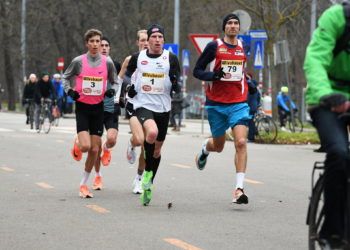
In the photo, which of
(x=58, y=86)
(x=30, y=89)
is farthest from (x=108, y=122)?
(x=58, y=86)

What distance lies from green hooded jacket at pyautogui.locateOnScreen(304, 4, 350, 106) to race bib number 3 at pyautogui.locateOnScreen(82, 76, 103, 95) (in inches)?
212

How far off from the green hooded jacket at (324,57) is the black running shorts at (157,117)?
4539mm

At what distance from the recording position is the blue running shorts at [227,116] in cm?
997

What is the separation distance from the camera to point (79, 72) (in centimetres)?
1062

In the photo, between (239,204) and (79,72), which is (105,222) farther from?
(79,72)

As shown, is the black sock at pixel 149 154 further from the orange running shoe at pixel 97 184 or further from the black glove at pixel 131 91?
the orange running shoe at pixel 97 184

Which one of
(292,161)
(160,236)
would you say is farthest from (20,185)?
(292,161)

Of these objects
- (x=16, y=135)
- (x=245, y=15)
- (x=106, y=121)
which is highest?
(x=245, y=15)

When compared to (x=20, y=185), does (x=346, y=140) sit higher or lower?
higher

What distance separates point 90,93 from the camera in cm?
1053

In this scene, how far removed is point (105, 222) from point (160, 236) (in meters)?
0.99

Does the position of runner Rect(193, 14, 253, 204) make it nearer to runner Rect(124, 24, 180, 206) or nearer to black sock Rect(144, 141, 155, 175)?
runner Rect(124, 24, 180, 206)

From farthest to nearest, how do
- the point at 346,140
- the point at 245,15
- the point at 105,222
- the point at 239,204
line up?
the point at 245,15, the point at 239,204, the point at 105,222, the point at 346,140

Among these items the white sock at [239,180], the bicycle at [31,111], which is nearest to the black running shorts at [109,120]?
the white sock at [239,180]
